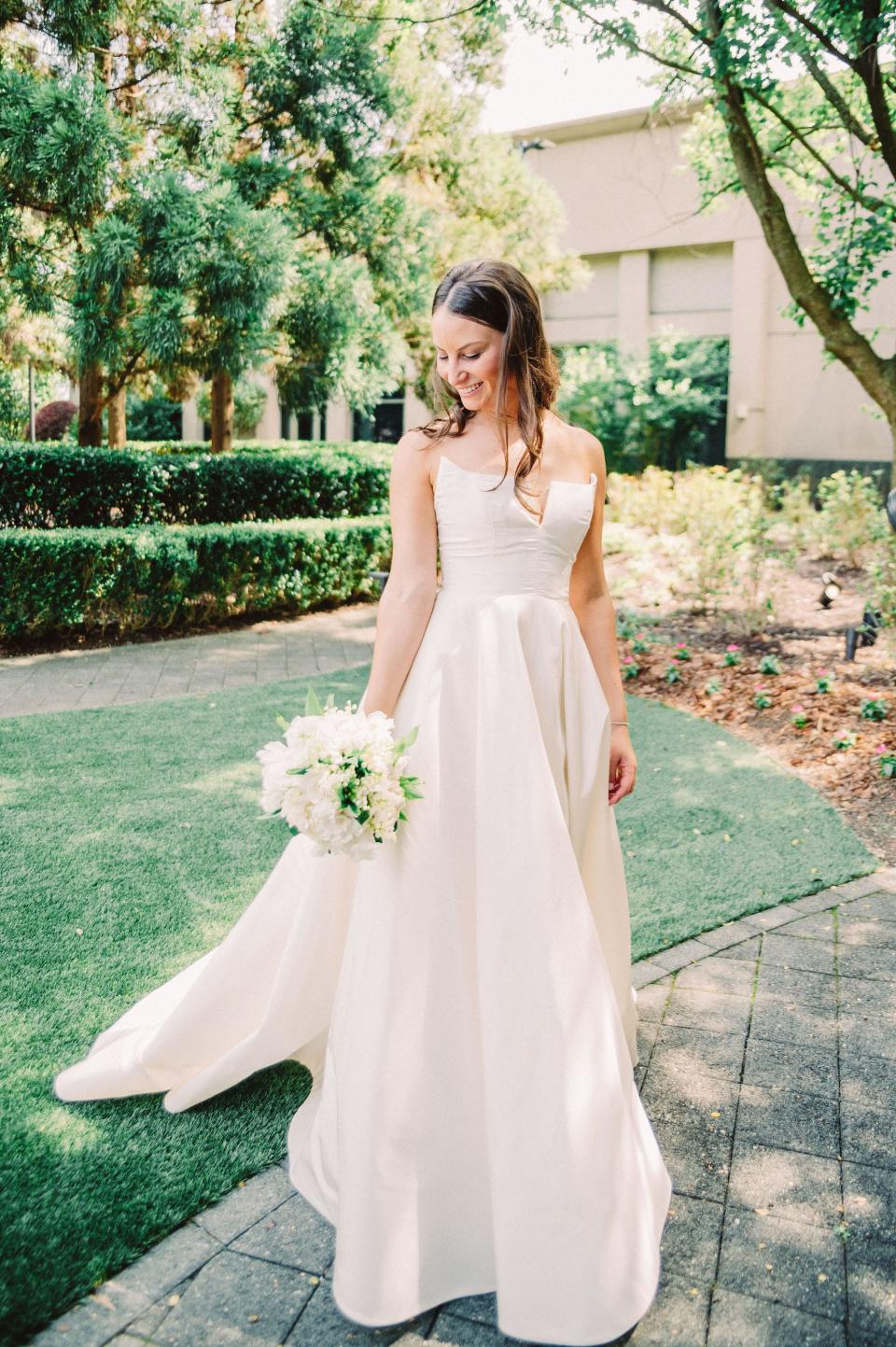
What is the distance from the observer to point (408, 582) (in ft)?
7.53

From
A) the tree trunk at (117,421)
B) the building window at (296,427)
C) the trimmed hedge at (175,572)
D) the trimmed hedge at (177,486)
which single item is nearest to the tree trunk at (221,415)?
the tree trunk at (117,421)

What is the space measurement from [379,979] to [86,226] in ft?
27.6

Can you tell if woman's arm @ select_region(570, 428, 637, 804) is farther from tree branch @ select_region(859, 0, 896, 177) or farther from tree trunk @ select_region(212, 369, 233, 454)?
tree trunk @ select_region(212, 369, 233, 454)

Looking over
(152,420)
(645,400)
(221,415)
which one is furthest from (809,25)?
(152,420)

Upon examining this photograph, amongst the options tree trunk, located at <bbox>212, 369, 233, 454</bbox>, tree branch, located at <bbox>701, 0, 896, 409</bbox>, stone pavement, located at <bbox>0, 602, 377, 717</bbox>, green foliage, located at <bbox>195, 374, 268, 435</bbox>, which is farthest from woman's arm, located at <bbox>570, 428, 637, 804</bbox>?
green foliage, located at <bbox>195, 374, 268, 435</bbox>

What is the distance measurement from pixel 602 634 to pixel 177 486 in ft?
26.5

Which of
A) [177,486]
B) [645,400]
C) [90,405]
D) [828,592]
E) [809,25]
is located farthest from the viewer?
[645,400]

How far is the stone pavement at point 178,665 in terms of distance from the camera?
708 cm

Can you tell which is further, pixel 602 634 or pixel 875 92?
pixel 875 92

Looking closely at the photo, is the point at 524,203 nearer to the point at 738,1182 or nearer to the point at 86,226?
the point at 86,226

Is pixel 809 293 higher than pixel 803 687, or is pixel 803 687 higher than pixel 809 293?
pixel 809 293

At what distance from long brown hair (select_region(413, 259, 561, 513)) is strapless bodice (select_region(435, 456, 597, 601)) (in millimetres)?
61

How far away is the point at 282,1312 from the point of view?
2.05 m

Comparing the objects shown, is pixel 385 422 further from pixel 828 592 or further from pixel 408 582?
pixel 408 582
